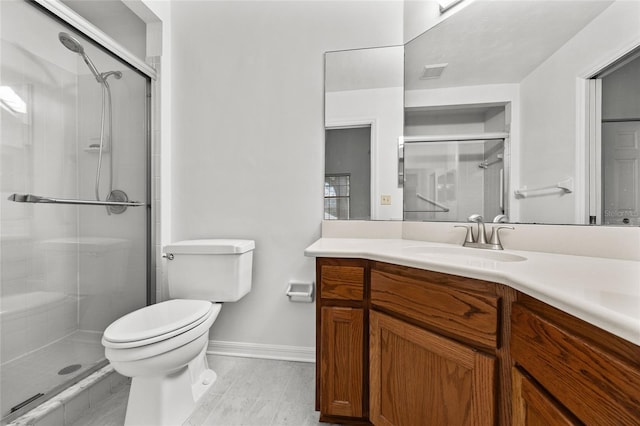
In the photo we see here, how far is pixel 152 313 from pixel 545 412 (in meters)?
1.49

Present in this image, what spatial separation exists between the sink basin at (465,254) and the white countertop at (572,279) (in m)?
0.02

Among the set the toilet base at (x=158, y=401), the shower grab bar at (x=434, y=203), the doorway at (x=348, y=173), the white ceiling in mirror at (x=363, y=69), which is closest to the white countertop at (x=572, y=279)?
the shower grab bar at (x=434, y=203)

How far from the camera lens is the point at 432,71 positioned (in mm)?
1499

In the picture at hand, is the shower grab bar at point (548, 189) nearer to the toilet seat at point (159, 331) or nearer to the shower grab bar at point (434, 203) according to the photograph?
the shower grab bar at point (434, 203)

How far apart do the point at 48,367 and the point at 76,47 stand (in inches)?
60.1

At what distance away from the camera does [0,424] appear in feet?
3.51

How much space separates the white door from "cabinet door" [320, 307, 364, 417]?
0.95 metres

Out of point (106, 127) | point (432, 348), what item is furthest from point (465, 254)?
point (106, 127)

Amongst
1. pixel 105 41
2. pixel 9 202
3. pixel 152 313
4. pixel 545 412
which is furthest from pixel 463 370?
pixel 105 41

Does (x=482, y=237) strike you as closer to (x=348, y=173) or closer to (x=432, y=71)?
(x=348, y=173)

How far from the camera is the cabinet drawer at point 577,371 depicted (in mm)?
424

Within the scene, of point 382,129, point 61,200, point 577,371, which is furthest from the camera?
point 382,129

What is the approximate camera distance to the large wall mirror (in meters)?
0.92

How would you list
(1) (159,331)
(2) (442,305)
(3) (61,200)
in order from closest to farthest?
(2) (442,305), (1) (159,331), (3) (61,200)
